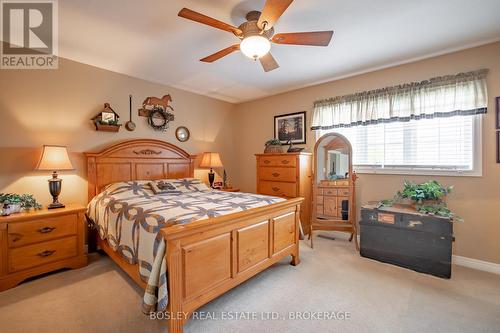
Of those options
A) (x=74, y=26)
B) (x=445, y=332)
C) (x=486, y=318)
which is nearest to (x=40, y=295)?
(x=74, y=26)

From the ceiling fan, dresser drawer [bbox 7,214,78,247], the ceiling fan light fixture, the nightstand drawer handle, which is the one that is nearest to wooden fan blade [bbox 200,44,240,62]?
the ceiling fan

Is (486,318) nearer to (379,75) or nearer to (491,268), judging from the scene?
(491,268)

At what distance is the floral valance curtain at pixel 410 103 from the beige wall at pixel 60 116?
284cm

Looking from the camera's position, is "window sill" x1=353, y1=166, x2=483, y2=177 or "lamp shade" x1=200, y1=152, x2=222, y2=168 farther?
"lamp shade" x1=200, y1=152, x2=222, y2=168

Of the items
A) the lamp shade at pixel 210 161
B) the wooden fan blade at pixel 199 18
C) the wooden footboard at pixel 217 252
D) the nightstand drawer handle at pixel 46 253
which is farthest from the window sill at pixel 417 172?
the nightstand drawer handle at pixel 46 253

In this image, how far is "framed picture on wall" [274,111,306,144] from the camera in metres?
4.06

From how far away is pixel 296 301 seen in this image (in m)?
1.96

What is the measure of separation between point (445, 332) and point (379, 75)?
118 inches

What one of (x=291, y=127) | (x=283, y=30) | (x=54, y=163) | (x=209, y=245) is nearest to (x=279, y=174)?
(x=291, y=127)

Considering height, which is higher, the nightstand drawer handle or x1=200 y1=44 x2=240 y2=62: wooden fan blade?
x1=200 y1=44 x2=240 y2=62: wooden fan blade

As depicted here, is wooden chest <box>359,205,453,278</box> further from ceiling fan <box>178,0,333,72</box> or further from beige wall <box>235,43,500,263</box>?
ceiling fan <box>178,0,333,72</box>

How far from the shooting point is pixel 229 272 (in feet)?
6.23

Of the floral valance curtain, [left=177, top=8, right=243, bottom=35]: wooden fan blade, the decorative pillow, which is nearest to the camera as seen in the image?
[left=177, top=8, right=243, bottom=35]: wooden fan blade

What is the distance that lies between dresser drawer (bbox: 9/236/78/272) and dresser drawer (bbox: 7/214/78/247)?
57mm
